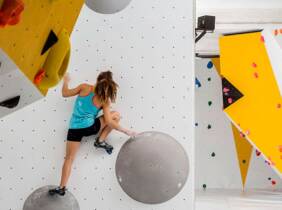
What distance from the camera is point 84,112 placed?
2375mm

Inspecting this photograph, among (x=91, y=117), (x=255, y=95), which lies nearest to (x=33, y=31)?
(x=91, y=117)

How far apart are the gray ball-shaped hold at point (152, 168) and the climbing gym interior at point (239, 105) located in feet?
2.56

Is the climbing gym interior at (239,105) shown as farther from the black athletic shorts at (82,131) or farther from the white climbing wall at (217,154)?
the black athletic shorts at (82,131)

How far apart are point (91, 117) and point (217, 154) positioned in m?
1.72

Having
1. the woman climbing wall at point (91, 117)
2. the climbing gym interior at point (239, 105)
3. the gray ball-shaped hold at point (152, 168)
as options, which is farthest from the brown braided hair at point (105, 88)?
the climbing gym interior at point (239, 105)

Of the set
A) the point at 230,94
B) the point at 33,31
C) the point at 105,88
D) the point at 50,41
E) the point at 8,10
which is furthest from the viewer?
the point at 230,94

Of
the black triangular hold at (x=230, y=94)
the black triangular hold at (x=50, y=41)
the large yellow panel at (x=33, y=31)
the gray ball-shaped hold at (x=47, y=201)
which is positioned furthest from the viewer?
the black triangular hold at (x=230, y=94)

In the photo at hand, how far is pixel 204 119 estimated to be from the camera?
3.81 meters

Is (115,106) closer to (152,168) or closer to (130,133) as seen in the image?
(130,133)

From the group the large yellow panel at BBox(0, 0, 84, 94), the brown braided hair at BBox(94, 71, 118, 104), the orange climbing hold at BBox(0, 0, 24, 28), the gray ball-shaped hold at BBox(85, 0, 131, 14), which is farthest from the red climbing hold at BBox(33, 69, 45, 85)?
the brown braided hair at BBox(94, 71, 118, 104)

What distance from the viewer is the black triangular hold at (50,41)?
4.19ft

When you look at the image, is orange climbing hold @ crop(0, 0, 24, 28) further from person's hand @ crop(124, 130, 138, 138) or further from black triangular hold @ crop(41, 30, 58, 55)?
person's hand @ crop(124, 130, 138, 138)

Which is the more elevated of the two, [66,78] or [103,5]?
[103,5]

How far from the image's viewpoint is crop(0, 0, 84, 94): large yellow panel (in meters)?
1.05
